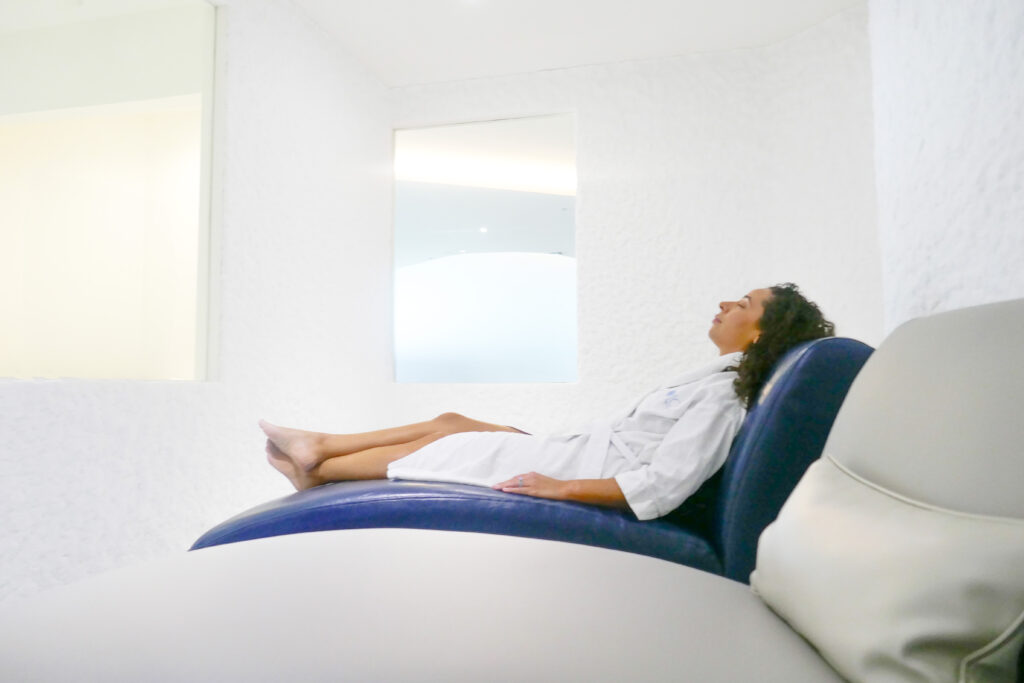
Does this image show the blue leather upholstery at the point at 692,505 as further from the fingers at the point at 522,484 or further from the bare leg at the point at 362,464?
the bare leg at the point at 362,464

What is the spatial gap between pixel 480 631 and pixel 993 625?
0.43 meters

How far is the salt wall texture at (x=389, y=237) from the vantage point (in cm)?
271

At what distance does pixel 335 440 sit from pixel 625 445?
96 centimetres

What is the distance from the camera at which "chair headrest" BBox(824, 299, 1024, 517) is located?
0.67m

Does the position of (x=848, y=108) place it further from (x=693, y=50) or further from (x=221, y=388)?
(x=221, y=388)

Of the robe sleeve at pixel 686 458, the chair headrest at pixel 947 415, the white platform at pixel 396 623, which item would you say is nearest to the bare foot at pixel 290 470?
the robe sleeve at pixel 686 458

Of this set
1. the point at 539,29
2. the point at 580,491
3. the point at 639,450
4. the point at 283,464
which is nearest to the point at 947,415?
the point at 580,491

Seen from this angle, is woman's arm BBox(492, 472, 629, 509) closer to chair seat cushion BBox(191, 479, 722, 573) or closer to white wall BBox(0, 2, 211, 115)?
chair seat cushion BBox(191, 479, 722, 573)

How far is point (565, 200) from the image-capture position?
4.38 meters

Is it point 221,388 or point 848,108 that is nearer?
point 221,388

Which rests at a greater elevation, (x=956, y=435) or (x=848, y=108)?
(x=848, y=108)

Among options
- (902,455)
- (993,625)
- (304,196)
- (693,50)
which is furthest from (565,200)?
(993,625)

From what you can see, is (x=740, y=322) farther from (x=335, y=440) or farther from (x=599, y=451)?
(x=335, y=440)

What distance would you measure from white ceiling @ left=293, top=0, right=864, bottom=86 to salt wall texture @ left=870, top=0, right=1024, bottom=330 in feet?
6.66
